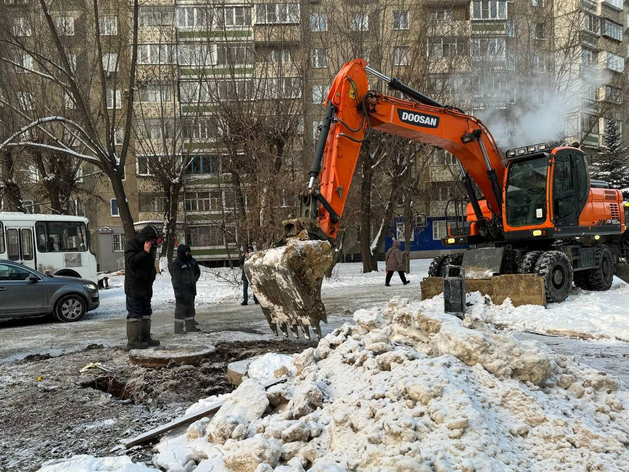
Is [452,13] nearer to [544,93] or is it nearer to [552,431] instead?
[544,93]

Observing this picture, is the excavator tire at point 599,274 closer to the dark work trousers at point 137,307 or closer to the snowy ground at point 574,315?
the snowy ground at point 574,315

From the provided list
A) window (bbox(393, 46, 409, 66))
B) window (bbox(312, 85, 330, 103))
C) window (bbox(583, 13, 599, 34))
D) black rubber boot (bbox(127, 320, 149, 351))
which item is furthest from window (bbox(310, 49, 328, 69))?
black rubber boot (bbox(127, 320, 149, 351))

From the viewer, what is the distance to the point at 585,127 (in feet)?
78.6

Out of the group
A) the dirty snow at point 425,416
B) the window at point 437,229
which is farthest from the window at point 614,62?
the dirty snow at point 425,416

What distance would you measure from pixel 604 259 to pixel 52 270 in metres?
15.2

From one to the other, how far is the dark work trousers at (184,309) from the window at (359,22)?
49.2ft

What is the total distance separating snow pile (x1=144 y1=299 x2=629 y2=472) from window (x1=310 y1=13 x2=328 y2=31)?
18325mm

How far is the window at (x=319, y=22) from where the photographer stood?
20562 millimetres

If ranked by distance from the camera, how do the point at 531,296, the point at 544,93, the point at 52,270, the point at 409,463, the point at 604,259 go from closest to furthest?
the point at 409,463 → the point at 531,296 → the point at 604,259 → the point at 52,270 → the point at 544,93

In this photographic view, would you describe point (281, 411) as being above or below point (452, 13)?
below

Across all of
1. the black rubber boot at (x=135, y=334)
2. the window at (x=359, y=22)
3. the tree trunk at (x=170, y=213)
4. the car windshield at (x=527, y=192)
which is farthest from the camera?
the tree trunk at (x=170, y=213)

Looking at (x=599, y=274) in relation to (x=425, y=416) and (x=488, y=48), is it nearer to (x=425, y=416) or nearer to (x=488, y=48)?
(x=425, y=416)

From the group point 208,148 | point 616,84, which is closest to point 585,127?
point 616,84

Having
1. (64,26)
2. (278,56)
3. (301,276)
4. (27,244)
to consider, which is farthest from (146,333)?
(278,56)
